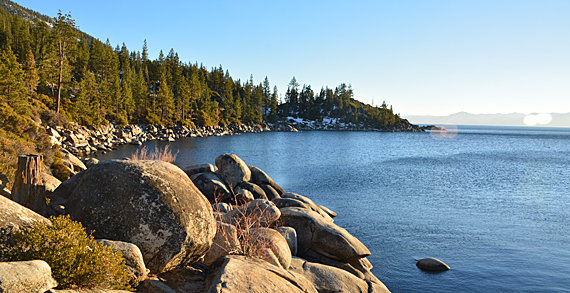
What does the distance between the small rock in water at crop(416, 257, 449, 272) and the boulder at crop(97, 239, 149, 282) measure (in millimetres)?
12215

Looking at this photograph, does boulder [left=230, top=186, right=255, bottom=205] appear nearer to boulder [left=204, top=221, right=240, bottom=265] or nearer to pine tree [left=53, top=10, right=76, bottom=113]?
boulder [left=204, top=221, right=240, bottom=265]

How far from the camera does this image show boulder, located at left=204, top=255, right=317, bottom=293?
5609 millimetres

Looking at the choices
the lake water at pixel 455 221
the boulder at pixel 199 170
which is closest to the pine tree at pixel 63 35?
the lake water at pixel 455 221

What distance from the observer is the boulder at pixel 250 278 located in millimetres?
5609

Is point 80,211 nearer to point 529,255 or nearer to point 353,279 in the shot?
point 353,279

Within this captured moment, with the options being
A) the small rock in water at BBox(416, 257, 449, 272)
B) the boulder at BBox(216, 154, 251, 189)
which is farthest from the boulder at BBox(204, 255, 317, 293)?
the boulder at BBox(216, 154, 251, 189)

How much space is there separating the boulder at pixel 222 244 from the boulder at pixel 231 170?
12007mm

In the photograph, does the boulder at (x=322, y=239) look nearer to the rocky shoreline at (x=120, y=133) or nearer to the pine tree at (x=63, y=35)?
the rocky shoreline at (x=120, y=133)

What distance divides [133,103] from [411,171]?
6854 centimetres

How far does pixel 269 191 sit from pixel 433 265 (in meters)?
11.2

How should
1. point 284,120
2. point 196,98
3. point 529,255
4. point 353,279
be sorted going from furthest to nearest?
point 284,120, point 196,98, point 529,255, point 353,279

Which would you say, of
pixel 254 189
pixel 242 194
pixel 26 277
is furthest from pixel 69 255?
pixel 254 189

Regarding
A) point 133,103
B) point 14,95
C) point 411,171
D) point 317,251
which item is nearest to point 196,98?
point 133,103

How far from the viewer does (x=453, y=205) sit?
946 inches
